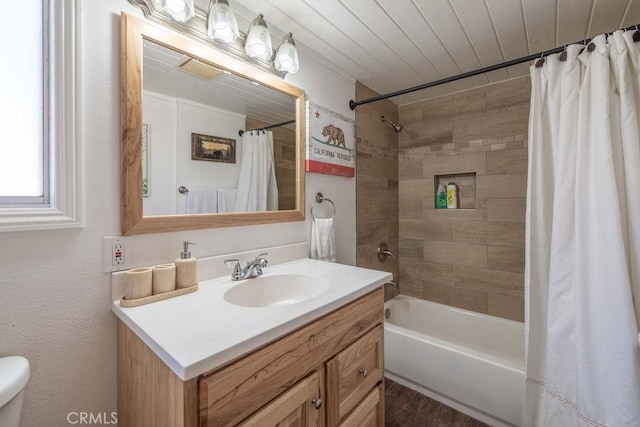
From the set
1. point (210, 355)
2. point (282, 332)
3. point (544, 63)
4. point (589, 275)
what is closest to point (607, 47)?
point (544, 63)

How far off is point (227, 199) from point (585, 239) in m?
1.59

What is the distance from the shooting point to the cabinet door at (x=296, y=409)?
718 mm

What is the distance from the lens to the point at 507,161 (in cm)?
209

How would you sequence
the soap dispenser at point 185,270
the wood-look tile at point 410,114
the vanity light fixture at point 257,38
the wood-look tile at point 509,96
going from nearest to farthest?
the soap dispenser at point 185,270
the vanity light fixture at point 257,38
the wood-look tile at point 509,96
the wood-look tile at point 410,114

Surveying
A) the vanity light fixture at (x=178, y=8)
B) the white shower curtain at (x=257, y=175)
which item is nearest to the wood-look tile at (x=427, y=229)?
the white shower curtain at (x=257, y=175)

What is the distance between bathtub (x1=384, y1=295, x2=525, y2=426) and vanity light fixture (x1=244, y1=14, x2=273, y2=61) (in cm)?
182

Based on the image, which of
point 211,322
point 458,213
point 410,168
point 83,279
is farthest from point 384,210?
point 83,279

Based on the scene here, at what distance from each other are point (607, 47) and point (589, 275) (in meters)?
1.00

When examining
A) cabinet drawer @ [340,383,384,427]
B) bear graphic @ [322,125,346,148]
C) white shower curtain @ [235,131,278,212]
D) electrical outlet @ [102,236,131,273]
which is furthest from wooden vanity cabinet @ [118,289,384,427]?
bear graphic @ [322,125,346,148]

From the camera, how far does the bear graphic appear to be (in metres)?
1.77

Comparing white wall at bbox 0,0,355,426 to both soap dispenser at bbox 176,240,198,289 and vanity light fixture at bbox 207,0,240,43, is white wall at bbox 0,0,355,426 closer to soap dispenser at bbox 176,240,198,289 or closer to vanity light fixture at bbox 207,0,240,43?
soap dispenser at bbox 176,240,198,289

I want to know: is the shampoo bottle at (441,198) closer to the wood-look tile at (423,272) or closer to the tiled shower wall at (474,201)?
the tiled shower wall at (474,201)

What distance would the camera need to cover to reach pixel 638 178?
3.56 feet

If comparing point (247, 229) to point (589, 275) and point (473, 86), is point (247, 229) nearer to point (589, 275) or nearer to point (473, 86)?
point (589, 275)
